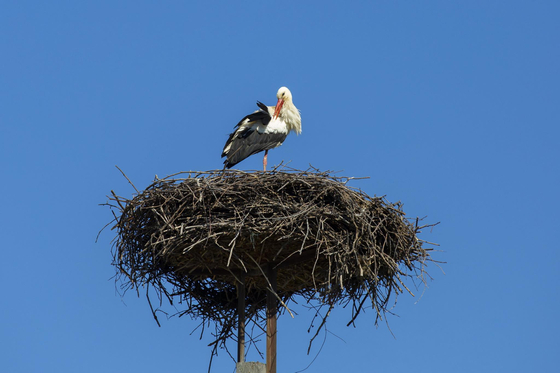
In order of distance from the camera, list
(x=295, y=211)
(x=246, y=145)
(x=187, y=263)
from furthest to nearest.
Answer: (x=246, y=145)
(x=187, y=263)
(x=295, y=211)

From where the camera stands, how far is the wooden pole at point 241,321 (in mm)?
7820

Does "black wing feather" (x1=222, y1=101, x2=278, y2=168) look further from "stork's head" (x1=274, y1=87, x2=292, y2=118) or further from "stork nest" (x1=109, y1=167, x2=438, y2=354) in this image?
"stork nest" (x1=109, y1=167, x2=438, y2=354)

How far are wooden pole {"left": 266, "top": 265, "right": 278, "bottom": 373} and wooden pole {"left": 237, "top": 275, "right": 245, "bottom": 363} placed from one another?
273 mm

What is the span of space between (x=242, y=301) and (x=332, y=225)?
1.24 meters

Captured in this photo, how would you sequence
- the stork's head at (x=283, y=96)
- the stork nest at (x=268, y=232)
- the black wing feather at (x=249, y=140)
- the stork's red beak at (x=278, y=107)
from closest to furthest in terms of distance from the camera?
the stork nest at (x=268, y=232) → the black wing feather at (x=249, y=140) → the stork's red beak at (x=278, y=107) → the stork's head at (x=283, y=96)

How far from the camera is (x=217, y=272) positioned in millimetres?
8086

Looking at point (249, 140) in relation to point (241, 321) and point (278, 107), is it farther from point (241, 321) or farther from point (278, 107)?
point (241, 321)

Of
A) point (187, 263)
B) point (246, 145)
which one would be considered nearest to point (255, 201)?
point (187, 263)

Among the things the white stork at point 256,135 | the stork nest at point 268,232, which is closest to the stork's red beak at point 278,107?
the white stork at point 256,135

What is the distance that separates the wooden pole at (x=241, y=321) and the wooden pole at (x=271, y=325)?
0.90ft

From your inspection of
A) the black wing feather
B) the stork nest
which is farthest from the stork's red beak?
the stork nest

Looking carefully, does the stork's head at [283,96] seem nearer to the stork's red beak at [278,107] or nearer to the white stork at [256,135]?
the stork's red beak at [278,107]

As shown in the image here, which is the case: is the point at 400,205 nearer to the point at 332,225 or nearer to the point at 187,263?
the point at 332,225

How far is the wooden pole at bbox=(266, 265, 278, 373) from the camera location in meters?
7.53
